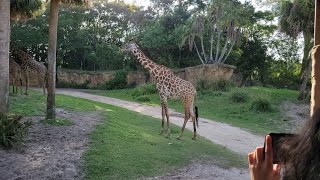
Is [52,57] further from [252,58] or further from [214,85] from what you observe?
[252,58]

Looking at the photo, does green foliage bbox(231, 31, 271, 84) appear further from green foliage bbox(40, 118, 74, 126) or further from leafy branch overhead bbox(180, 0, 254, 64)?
green foliage bbox(40, 118, 74, 126)

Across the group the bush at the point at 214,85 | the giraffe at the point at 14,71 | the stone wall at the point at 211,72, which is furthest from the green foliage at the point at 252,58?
the giraffe at the point at 14,71

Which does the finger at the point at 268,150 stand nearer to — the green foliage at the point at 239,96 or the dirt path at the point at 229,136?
the dirt path at the point at 229,136

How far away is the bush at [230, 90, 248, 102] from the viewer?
1923cm

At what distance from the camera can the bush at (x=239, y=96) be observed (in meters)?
19.2

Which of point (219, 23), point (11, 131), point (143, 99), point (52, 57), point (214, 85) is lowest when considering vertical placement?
point (143, 99)

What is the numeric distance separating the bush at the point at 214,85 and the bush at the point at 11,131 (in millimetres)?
16716

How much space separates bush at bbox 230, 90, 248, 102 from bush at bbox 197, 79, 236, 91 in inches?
137

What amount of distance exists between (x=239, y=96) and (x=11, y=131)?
47.2ft

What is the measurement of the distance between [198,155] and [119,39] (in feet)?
92.9

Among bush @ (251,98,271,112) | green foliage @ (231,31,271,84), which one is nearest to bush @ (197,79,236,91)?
bush @ (251,98,271,112)

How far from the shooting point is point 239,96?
757 inches

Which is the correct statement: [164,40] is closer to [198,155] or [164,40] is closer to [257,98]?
[257,98]

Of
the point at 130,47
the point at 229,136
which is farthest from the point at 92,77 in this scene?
the point at 229,136
